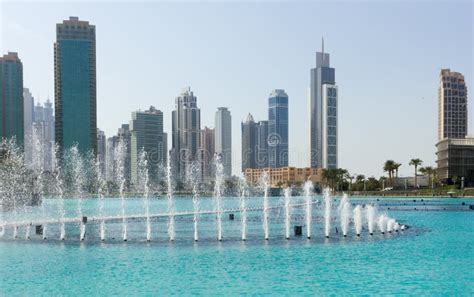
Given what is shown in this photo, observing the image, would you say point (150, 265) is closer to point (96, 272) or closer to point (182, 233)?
point (96, 272)

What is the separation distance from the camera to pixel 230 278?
85.6 feet

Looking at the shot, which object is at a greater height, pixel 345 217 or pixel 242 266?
pixel 345 217

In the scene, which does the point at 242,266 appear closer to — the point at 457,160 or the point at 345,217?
the point at 345,217

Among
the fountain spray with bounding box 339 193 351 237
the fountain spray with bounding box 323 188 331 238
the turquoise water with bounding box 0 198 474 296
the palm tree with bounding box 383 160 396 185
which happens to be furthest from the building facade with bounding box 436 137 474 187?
the turquoise water with bounding box 0 198 474 296

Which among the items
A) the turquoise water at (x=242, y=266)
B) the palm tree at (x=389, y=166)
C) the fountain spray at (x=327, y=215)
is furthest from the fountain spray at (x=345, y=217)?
the palm tree at (x=389, y=166)

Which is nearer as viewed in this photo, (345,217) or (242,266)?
(242,266)

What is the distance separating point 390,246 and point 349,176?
163520 millimetres

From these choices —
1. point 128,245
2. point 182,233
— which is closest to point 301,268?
point 128,245

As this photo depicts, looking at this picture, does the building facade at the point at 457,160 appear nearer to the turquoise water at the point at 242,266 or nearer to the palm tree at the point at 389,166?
the palm tree at the point at 389,166

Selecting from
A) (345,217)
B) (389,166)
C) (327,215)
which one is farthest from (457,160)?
(345,217)

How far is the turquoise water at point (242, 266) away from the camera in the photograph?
79.7ft

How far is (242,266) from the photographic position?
1139 inches

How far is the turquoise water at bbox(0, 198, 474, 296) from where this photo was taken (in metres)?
24.3

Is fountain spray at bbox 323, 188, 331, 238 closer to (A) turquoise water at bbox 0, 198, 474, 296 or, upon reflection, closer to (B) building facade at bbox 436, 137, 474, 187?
(A) turquoise water at bbox 0, 198, 474, 296
